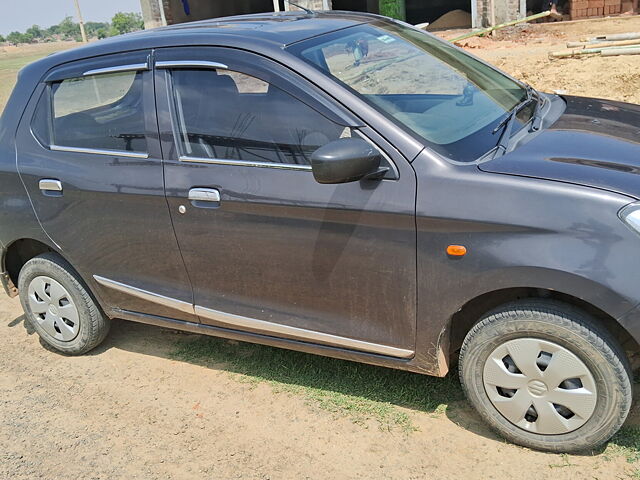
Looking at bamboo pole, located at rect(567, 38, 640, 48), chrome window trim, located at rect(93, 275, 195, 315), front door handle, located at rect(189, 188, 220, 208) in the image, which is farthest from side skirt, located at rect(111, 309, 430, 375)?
bamboo pole, located at rect(567, 38, 640, 48)

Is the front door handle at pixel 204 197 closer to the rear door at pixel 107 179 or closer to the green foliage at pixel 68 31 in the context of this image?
the rear door at pixel 107 179

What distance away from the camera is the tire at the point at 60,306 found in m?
4.13

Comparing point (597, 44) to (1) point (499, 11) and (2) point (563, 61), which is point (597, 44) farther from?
(1) point (499, 11)

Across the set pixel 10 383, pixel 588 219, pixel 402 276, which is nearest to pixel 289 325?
pixel 402 276

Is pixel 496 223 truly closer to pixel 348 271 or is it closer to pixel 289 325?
pixel 348 271

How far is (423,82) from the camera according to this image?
3.61 meters

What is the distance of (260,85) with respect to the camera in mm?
3238

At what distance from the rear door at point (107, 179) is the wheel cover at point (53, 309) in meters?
0.33

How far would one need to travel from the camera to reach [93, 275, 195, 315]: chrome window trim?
3646 mm

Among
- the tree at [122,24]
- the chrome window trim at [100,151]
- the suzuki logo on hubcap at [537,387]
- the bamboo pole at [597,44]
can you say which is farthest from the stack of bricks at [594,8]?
the tree at [122,24]

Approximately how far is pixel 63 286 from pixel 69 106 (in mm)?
1150

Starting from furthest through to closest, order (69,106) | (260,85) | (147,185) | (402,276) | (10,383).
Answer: (10,383), (69,106), (147,185), (260,85), (402,276)

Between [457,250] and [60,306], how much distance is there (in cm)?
278

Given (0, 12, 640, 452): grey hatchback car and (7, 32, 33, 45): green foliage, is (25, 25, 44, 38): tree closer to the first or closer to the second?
(7, 32, 33, 45): green foliage
